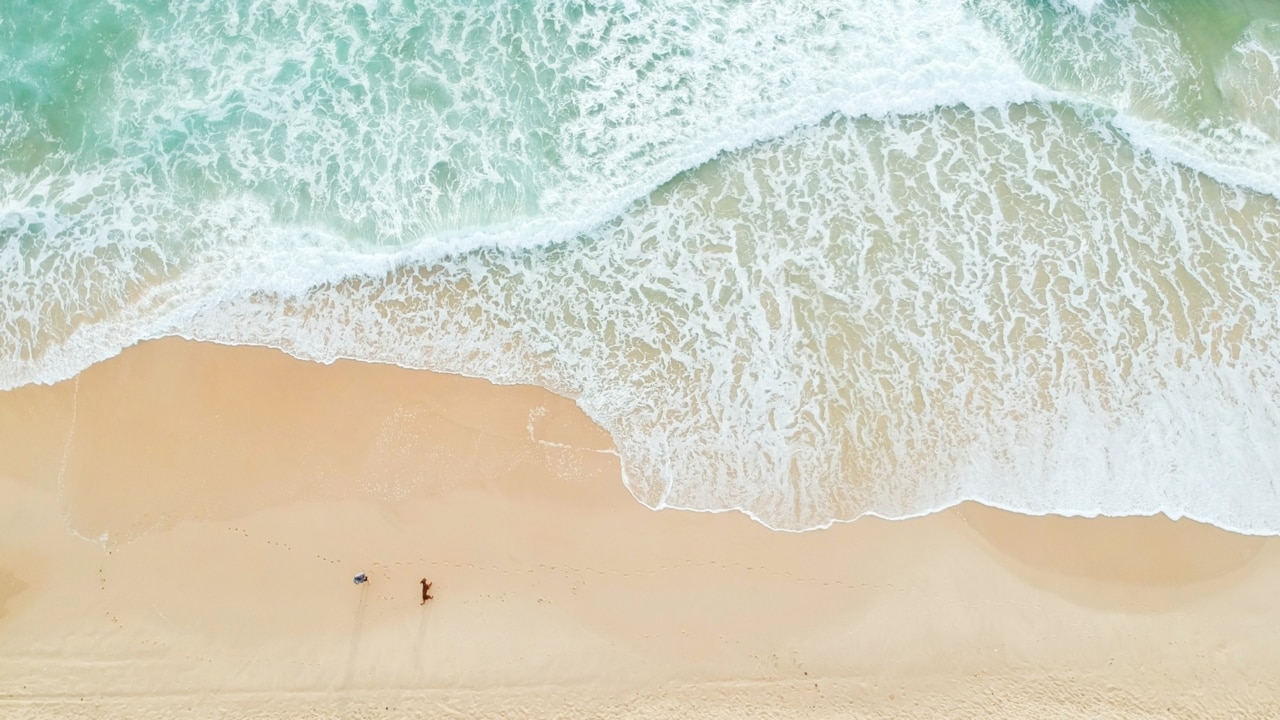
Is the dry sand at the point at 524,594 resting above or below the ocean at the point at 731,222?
below

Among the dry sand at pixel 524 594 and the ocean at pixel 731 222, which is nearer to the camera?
the dry sand at pixel 524 594

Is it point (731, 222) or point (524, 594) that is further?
point (731, 222)

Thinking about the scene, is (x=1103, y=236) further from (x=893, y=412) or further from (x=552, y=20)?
(x=552, y=20)

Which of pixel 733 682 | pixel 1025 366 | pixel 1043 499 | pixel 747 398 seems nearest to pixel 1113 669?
pixel 1043 499

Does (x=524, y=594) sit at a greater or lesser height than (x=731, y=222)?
lesser
